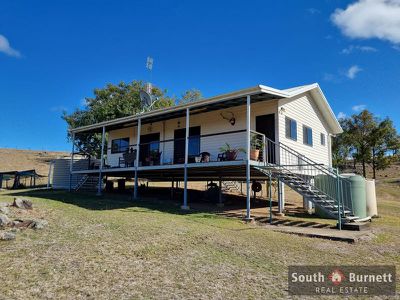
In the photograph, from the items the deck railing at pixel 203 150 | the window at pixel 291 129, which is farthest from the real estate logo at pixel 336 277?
the window at pixel 291 129

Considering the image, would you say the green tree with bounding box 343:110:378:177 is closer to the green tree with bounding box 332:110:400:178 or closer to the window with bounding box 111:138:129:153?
the green tree with bounding box 332:110:400:178

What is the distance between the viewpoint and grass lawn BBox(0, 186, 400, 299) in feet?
14.9

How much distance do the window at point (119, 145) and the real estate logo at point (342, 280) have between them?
15.6 metres

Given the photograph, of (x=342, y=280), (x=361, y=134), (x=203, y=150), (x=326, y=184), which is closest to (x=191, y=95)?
(x=361, y=134)

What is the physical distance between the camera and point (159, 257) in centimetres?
605

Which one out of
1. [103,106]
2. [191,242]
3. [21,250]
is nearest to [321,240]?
[191,242]

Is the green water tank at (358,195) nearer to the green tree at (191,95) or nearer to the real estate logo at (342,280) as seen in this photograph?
the real estate logo at (342,280)

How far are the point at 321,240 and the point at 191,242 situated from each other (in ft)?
10.8

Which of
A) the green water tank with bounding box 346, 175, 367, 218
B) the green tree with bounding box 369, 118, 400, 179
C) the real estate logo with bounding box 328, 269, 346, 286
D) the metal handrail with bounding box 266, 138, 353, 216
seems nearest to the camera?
the real estate logo with bounding box 328, 269, 346, 286

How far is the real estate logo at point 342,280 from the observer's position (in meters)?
4.69

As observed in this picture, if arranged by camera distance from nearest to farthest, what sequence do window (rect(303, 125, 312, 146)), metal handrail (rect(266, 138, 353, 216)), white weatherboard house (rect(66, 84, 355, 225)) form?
metal handrail (rect(266, 138, 353, 216)) < white weatherboard house (rect(66, 84, 355, 225)) < window (rect(303, 125, 312, 146))

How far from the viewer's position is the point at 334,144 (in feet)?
118

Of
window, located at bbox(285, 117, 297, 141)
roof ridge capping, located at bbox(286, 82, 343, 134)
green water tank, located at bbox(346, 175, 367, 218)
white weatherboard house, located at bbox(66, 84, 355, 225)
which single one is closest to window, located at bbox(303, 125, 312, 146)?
white weatherboard house, located at bbox(66, 84, 355, 225)

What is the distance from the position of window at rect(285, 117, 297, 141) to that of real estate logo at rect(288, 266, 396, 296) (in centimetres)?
894
